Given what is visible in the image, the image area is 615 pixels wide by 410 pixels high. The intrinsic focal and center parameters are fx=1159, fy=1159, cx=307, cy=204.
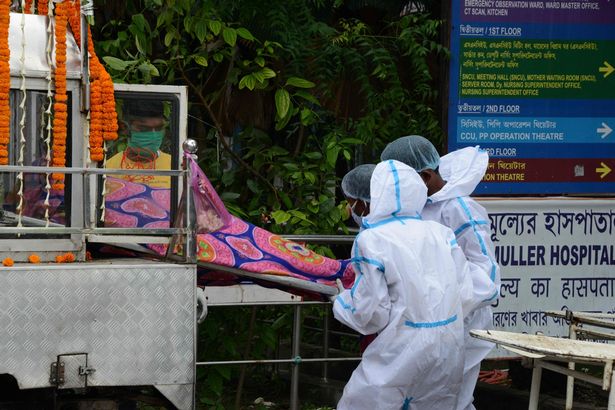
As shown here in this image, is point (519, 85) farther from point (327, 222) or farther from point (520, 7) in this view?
point (327, 222)

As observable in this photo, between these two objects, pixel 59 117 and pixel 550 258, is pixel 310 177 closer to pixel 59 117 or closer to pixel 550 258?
pixel 550 258

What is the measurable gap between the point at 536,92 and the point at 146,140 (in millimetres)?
2975

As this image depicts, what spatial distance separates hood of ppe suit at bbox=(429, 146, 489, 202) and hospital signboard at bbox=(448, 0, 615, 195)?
1.53 m

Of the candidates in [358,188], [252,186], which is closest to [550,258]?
[252,186]

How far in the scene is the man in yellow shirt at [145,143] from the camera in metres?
5.46

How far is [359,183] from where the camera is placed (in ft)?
17.9

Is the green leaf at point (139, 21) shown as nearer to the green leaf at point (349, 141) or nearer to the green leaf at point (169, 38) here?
the green leaf at point (169, 38)

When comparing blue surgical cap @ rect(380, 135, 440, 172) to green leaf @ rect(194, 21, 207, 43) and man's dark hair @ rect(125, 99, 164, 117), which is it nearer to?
man's dark hair @ rect(125, 99, 164, 117)

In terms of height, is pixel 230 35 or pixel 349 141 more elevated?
pixel 230 35

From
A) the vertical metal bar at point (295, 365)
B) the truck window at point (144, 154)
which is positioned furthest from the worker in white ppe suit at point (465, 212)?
the vertical metal bar at point (295, 365)

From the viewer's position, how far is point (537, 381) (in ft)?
17.0

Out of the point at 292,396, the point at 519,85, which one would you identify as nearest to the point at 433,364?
the point at 292,396

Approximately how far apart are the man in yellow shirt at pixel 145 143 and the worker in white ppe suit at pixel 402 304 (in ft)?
3.70

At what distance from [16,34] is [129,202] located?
0.93m
